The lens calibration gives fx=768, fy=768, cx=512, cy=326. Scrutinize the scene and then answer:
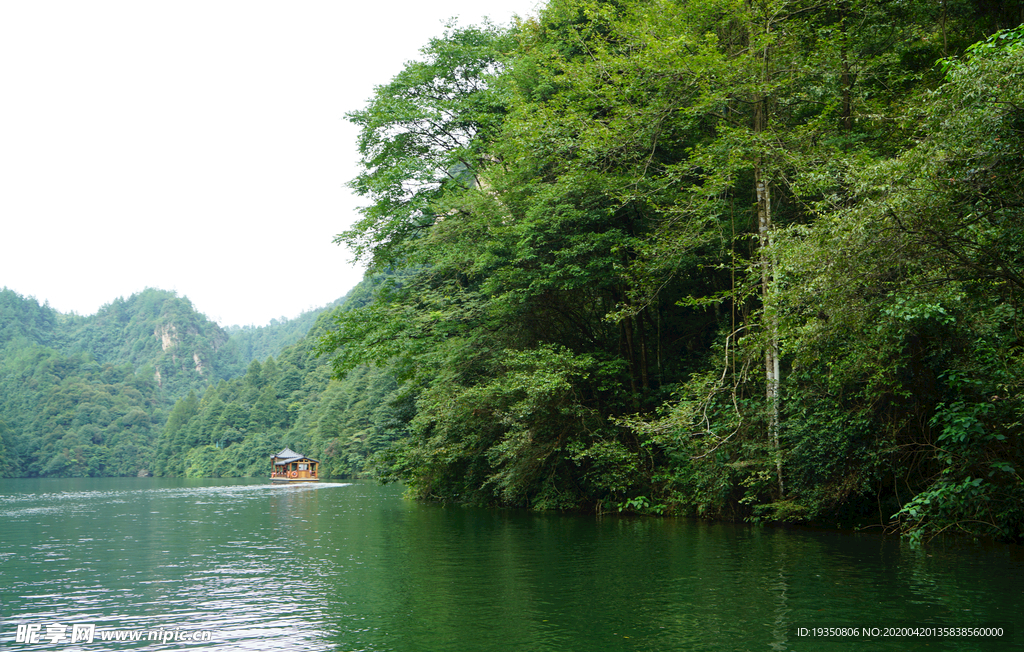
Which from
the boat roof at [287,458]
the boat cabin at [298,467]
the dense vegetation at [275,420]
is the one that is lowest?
the boat cabin at [298,467]

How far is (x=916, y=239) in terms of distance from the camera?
10805mm

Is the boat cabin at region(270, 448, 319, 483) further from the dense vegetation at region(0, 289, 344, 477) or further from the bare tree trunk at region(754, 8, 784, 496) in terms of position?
the dense vegetation at region(0, 289, 344, 477)

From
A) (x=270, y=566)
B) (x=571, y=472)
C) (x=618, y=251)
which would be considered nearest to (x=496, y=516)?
(x=571, y=472)

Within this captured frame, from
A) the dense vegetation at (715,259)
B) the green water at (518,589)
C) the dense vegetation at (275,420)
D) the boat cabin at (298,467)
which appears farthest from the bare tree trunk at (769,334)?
the boat cabin at (298,467)

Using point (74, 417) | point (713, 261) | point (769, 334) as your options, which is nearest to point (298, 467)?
point (713, 261)

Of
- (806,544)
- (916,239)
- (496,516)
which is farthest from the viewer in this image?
(496,516)

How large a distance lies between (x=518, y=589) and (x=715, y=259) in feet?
40.1

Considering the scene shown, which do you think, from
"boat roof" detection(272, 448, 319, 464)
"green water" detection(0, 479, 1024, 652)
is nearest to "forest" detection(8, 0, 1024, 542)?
"green water" detection(0, 479, 1024, 652)

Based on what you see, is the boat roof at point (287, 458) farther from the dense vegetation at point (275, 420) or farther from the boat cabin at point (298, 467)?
the dense vegetation at point (275, 420)

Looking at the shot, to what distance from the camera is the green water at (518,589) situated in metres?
7.56

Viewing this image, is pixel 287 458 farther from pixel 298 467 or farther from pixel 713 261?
pixel 713 261

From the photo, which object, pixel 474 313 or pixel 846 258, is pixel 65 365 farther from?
pixel 846 258

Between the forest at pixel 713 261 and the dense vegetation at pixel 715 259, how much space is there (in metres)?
0.08

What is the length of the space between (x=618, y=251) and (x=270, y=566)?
11.7 metres
